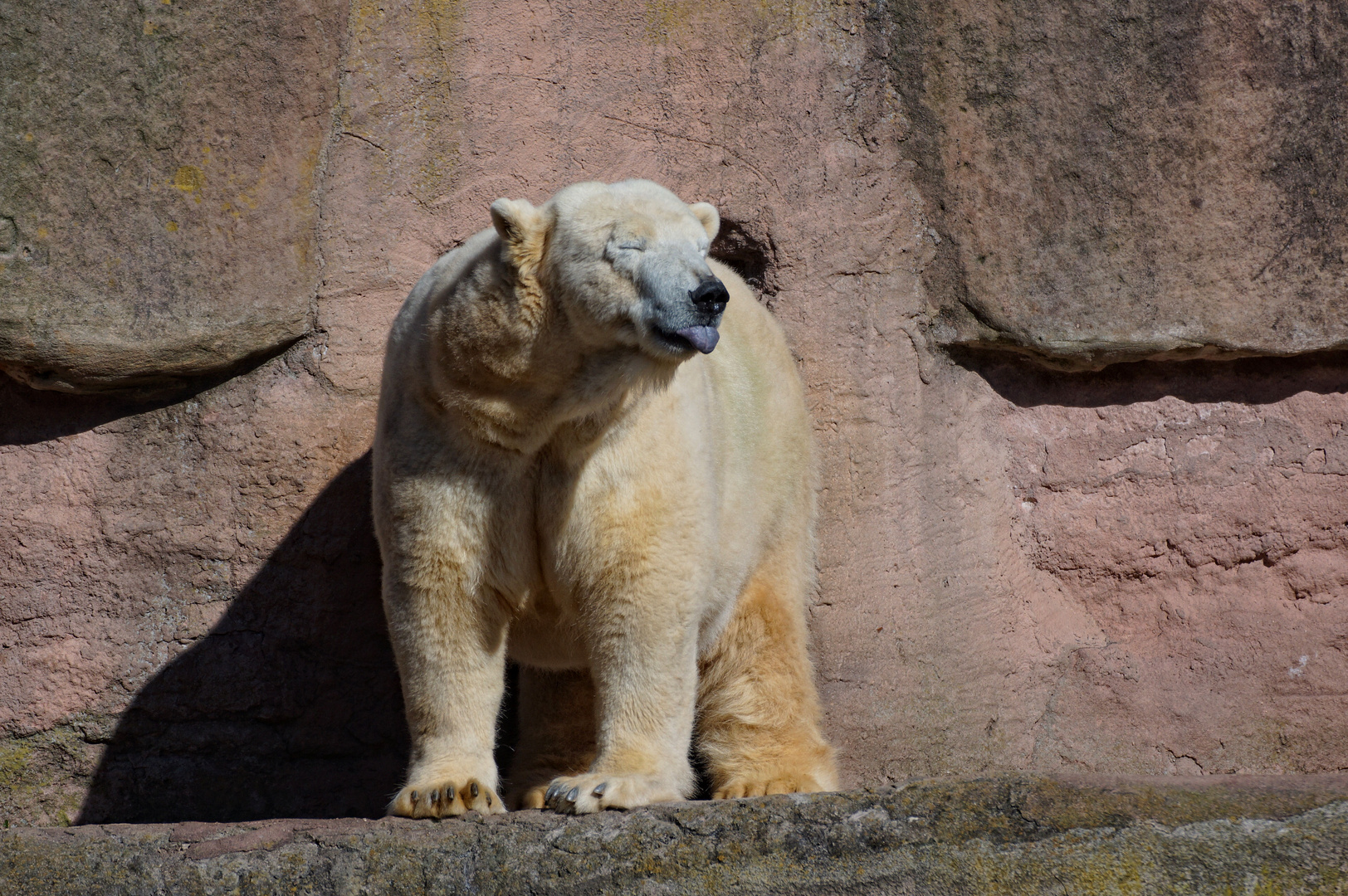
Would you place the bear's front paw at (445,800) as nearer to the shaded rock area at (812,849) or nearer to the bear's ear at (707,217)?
the shaded rock area at (812,849)

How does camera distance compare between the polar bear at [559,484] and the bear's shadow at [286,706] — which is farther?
the bear's shadow at [286,706]

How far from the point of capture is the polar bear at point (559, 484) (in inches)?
135

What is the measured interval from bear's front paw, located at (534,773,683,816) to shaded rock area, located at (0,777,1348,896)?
0.33 ft

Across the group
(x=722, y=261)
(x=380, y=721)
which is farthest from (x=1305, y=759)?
(x=380, y=721)

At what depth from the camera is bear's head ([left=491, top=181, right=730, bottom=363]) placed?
130 inches

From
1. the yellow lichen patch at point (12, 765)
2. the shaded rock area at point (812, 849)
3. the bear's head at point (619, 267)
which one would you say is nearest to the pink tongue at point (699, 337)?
the bear's head at point (619, 267)

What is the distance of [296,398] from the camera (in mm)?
4672

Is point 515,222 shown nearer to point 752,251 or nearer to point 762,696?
point 752,251

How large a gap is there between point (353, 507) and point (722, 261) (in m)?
1.59

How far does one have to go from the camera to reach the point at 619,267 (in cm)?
338

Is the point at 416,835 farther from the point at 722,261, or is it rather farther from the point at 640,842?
the point at 722,261

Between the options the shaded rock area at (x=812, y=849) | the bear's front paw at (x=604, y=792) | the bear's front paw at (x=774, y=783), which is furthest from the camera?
the bear's front paw at (x=774, y=783)

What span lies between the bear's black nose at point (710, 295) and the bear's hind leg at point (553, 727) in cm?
175

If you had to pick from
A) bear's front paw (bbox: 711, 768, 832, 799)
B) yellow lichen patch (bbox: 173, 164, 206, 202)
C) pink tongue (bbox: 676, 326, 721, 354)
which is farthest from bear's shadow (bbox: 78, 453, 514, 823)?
pink tongue (bbox: 676, 326, 721, 354)
